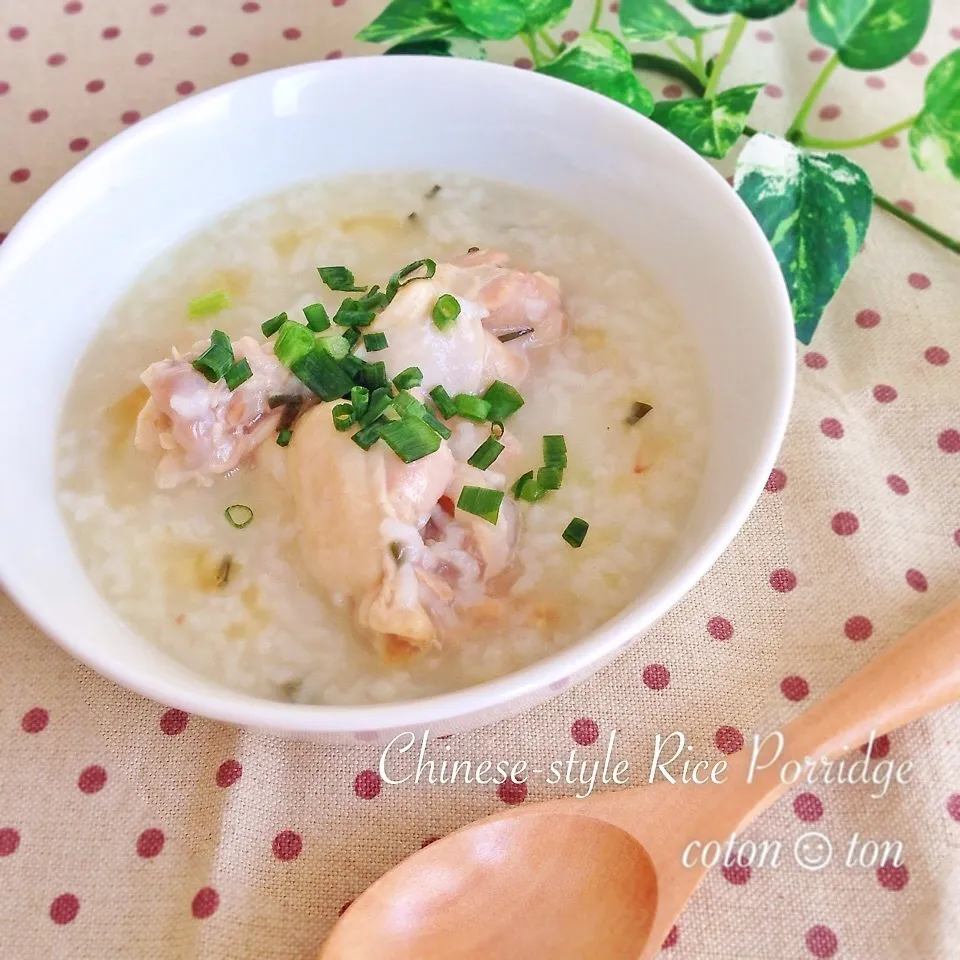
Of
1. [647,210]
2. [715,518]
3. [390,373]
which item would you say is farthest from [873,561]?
[390,373]

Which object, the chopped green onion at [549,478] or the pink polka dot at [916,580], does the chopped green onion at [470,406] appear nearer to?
the chopped green onion at [549,478]

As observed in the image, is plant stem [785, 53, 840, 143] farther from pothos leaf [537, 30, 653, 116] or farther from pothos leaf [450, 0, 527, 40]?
pothos leaf [450, 0, 527, 40]

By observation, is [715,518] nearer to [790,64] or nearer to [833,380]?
[833,380]

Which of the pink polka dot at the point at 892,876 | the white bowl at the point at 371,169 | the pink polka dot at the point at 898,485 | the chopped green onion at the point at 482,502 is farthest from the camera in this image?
the pink polka dot at the point at 898,485

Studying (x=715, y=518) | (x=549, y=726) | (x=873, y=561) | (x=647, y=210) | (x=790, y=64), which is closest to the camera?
(x=715, y=518)

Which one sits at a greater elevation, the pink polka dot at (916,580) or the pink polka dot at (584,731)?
the pink polka dot at (916,580)

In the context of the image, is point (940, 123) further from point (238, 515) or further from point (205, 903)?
point (205, 903)

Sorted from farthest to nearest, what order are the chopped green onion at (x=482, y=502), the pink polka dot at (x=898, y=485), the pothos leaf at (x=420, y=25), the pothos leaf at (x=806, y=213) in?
the pothos leaf at (x=420, y=25) → the pothos leaf at (x=806, y=213) → the pink polka dot at (x=898, y=485) → the chopped green onion at (x=482, y=502)

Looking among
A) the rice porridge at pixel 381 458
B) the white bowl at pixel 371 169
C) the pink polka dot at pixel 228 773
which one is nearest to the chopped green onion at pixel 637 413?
the rice porridge at pixel 381 458
